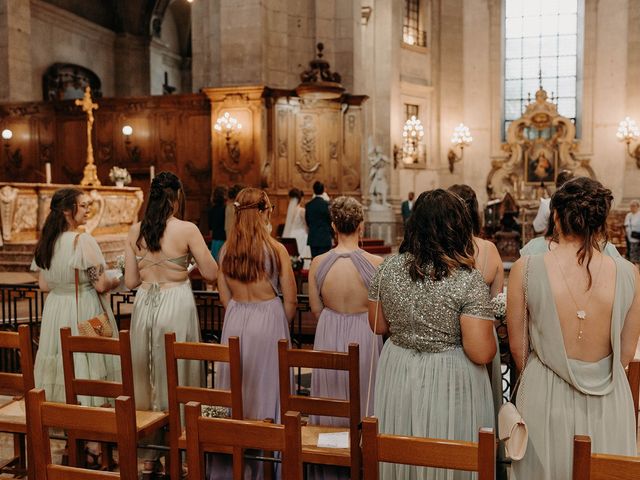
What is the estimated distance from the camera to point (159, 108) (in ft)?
51.6

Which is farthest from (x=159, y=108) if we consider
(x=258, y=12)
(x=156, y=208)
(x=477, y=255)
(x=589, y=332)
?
(x=589, y=332)

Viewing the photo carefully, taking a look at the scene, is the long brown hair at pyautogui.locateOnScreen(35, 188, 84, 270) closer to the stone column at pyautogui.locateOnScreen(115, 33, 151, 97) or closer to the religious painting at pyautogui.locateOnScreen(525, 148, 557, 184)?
the stone column at pyautogui.locateOnScreen(115, 33, 151, 97)

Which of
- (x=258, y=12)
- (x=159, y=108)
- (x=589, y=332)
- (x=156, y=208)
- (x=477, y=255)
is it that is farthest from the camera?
(x=159, y=108)

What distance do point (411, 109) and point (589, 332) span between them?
21.6 meters

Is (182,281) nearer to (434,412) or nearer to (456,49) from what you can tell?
(434,412)

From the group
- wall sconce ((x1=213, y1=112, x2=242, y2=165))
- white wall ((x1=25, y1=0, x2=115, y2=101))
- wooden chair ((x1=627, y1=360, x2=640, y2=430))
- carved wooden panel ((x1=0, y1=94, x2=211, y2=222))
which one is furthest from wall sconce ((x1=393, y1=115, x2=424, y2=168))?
wooden chair ((x1=627, y1=360, x2=640, y2=430))

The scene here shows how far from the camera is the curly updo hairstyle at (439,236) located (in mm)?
2576

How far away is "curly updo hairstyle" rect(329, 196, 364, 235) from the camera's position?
3.59 meters

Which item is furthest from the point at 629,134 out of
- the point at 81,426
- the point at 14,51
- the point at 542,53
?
the point at 81,426

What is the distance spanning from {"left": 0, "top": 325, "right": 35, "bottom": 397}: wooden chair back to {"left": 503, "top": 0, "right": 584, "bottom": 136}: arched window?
23.3 metres

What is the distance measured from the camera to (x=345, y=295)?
3607 mm

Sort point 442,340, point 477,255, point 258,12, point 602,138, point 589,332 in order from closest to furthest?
point 589,332 → point 442,340 → point 477,255 → point 258,12 → point 602,138

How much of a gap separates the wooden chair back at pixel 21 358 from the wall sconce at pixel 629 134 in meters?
22.2

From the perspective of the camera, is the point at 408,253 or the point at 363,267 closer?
the point at 408,253
